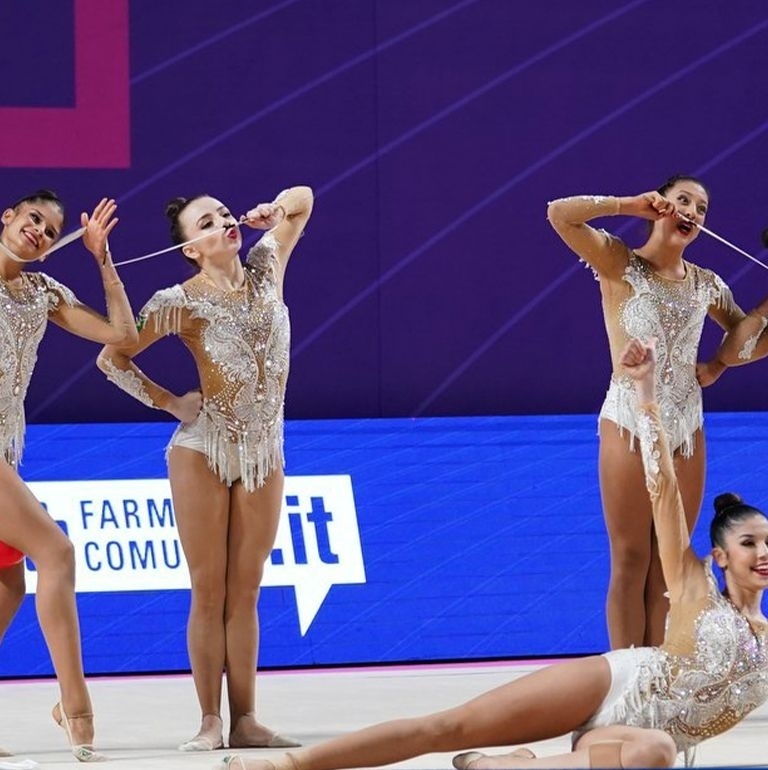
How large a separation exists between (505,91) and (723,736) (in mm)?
3699

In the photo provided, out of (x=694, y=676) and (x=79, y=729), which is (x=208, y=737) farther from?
(x=694, y=676)

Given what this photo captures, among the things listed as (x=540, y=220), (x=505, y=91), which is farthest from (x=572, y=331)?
(x=505, y=91)

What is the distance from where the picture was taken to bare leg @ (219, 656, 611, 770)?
347cm

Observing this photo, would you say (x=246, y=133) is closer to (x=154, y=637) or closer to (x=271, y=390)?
(x=154, y=637)

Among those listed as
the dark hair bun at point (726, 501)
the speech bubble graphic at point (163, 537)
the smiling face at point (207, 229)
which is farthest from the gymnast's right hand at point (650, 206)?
the speech bubble graphic at point (163, 537)

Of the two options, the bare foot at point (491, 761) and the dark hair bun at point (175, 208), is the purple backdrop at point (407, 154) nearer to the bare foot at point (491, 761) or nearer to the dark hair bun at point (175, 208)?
the dark hair bun at point (175, 208)

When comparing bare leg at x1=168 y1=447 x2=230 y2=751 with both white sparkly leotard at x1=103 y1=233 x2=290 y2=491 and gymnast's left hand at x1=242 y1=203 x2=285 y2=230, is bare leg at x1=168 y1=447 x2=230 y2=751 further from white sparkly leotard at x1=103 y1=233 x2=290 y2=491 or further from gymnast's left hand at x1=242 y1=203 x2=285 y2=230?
gymnast's left hand at x1=242 y1=203 x2=285 y2=230

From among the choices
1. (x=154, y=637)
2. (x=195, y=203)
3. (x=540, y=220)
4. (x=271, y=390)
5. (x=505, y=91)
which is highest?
(x=505, y=91)

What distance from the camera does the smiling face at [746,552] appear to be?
3699 mm

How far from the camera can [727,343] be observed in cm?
491

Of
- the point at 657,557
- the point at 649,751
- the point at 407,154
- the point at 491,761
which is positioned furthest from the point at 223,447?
the point at 407,154

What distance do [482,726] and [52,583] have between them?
51.7 inches

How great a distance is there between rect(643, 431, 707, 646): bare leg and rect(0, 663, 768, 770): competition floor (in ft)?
1.10

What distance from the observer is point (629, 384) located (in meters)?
4.67
